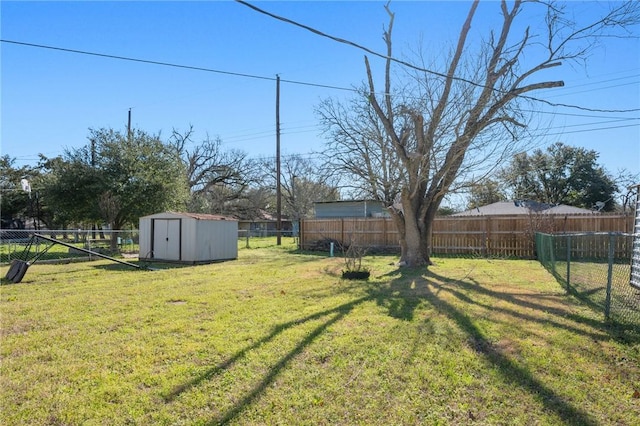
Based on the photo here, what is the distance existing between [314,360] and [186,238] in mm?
10696

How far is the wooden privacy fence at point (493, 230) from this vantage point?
567 inches

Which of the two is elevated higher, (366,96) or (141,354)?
(366,96)

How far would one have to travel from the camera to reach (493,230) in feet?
51.6

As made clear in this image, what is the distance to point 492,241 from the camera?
51.6 ft

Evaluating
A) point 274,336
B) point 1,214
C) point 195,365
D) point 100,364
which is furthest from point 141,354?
point 1,214

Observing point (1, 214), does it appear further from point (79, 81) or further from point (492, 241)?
point (492, 241)

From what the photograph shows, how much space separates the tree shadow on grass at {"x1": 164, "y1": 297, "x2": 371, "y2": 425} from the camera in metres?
2.96

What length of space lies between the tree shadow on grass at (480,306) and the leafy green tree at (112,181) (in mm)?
12895

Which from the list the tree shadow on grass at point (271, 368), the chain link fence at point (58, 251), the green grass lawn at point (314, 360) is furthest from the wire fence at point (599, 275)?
the chain link fence at point (58, 251)

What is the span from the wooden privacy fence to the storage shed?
4.83 m

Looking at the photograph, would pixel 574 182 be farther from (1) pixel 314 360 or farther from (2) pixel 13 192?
(2) pixel 13 192

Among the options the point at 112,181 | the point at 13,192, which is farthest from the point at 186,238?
the point at 13,192

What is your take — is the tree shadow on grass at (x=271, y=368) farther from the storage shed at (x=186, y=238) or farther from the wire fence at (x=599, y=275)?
the storage shed at (x=186, y=238)

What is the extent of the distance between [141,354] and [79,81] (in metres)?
7.95
